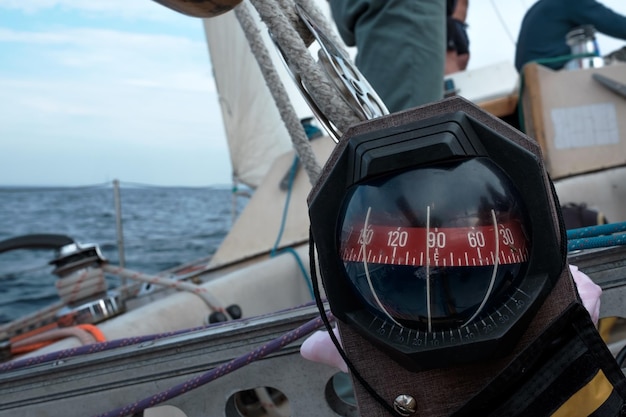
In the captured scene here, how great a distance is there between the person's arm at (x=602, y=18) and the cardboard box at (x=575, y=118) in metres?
0.50

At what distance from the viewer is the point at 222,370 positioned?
0.57 m

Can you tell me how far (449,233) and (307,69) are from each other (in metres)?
0.16

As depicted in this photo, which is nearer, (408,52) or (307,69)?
(307,69)

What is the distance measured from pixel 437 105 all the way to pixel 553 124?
4.81 feet

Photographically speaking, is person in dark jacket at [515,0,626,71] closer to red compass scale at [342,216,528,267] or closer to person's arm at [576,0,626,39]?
person's arm at [576,0,626,39]

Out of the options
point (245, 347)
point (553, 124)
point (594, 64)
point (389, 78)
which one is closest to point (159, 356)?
point (245, 347)

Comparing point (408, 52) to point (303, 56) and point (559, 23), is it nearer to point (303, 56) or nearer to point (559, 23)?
point (303, 56)

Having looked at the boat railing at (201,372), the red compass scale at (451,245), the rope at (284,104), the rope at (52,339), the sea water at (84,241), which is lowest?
the sea water at (84,241)

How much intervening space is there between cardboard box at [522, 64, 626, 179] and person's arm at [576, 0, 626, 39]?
0.50 m

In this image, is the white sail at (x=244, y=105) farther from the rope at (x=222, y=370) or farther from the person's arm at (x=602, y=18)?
Result: the rope at (x=222, y=370)

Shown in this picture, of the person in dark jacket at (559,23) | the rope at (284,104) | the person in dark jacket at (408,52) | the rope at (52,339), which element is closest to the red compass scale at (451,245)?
the rope at (284,104)

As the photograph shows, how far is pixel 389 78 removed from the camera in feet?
2.80

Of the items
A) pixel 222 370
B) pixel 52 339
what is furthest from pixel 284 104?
pixel 52 339

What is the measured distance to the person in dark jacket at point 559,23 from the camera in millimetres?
2064
